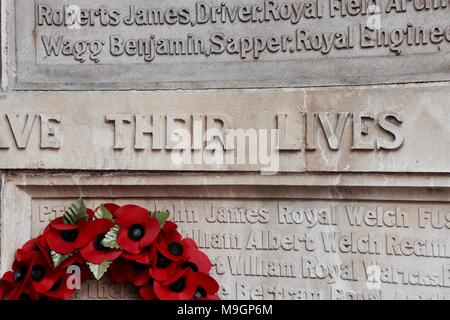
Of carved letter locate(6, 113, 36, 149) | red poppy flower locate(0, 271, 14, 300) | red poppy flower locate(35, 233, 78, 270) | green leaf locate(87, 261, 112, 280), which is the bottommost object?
red poppy flower locate(0, 271, 14, 300)

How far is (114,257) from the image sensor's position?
2.35 m

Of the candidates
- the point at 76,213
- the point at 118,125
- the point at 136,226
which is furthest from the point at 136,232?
the point at 118,125

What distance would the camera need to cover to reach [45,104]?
256 cm

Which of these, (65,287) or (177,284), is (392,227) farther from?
(65,287)

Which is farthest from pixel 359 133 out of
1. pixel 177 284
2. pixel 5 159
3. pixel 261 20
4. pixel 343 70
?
pixel 5 159

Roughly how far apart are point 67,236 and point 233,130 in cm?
92

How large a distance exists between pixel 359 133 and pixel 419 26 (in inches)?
22.3

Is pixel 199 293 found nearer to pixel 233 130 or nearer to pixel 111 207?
pixel 111 207

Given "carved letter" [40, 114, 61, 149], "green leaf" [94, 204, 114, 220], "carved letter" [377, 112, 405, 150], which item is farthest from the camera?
"carved letter" [40, 114, 61, 149]

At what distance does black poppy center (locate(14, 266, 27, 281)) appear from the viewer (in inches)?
95.6

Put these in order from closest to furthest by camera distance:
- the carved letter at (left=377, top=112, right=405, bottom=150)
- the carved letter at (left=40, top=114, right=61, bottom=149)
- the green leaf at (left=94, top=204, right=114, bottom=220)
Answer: the carved letter at (left=377, top=112, right=405, bottom=150)
the green leaf at (left=94, top=204, right=114, bottom=220)
the carved letter at (left=40, top=114, right=61, bottom=149)

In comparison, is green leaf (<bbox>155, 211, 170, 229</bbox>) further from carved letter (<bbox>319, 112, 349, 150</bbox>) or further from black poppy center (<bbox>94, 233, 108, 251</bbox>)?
carved letter (<bbox>319, 112, 349, 150</bbox>)

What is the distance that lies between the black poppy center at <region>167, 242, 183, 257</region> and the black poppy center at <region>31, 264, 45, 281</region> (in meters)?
0.60
